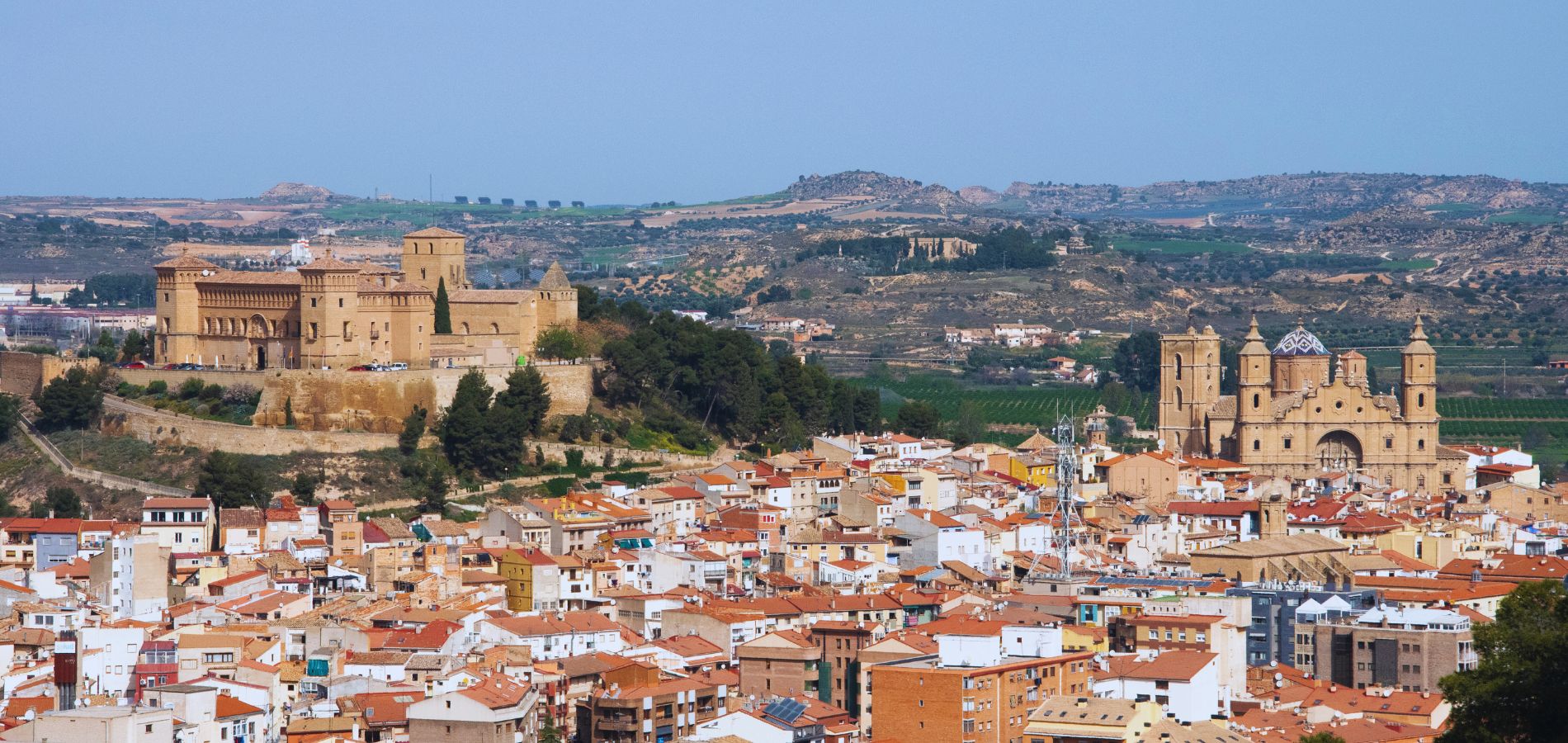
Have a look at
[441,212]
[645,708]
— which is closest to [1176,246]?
[441,212]

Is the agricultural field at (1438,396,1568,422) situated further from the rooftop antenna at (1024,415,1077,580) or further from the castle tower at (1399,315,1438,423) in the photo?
the rooftop antenna at (1024,415,1077,580)

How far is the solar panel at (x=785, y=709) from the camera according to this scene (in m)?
28.6

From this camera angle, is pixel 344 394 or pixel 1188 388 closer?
pixel 344 394

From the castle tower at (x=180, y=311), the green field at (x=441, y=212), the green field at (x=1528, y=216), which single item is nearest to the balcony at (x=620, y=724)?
the castle tower at (x=180, y=311)

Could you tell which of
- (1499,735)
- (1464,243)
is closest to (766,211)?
(1464,243)

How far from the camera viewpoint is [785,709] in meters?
29.0

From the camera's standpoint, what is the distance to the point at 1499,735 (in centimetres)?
2353

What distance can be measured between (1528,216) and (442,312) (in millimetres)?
144427

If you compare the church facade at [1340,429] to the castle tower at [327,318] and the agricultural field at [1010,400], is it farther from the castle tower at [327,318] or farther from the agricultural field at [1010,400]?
the castle tower at [327,318]

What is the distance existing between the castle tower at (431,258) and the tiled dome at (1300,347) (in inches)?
651

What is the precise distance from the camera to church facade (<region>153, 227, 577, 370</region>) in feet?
153

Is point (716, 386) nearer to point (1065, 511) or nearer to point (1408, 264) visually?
point (1065, 511)

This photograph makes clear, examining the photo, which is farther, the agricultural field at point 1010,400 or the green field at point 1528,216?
the green field at point 1528,216

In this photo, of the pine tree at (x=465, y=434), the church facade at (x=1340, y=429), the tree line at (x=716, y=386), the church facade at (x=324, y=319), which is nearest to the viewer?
→ the pine tree at (x=465, y=434)
